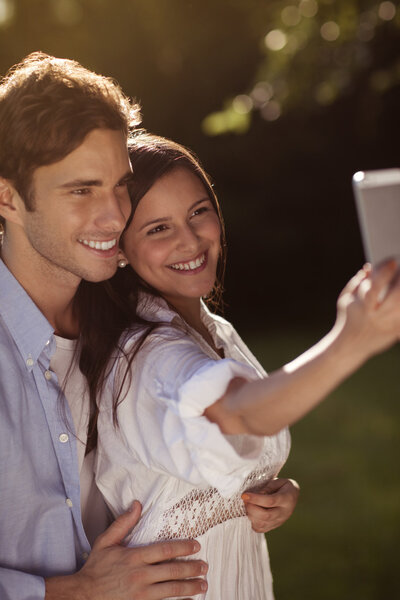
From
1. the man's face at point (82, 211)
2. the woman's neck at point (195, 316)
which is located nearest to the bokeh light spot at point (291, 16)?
the woman's neck at point (195, 316)

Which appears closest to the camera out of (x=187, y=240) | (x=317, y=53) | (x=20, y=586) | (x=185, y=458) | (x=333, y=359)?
(x=333, y=359)

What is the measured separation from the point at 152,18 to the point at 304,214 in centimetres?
473

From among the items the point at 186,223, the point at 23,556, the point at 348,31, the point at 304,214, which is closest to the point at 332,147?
the point at 304,214

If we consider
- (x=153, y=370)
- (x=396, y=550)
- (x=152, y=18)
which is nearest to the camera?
(x=153, y=370)

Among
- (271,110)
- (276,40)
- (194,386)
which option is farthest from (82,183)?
(271,110)

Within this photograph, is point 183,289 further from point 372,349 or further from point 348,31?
point 348,31

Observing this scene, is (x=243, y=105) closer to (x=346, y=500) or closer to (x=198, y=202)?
(x=198, y=202)

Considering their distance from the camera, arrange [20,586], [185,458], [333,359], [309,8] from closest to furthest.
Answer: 1. [333,359]
2. [185,458]
3. [20,586]
4. [309,8]

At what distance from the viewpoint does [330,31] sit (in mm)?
4188

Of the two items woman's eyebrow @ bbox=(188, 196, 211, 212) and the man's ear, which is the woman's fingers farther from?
the man's ear

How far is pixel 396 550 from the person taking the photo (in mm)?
4934

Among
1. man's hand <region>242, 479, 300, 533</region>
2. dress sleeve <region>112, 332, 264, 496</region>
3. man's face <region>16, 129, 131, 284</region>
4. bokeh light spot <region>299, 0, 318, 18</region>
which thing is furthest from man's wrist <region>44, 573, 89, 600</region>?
bokeh light spot <region>299, 0, 318, 18</region>

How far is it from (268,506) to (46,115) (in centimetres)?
136

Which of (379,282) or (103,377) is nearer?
(379,282)
